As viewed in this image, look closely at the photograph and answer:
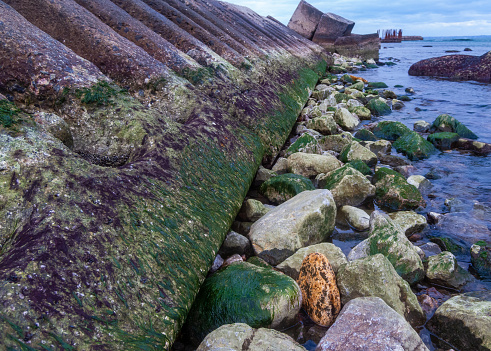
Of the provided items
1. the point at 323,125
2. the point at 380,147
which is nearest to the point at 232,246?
the point at 380,147

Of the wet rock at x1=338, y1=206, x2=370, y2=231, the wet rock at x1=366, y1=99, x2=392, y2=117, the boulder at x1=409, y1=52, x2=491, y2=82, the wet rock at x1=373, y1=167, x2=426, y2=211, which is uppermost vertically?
the boulder at x1=409, y1=52, x2=491, y2=82

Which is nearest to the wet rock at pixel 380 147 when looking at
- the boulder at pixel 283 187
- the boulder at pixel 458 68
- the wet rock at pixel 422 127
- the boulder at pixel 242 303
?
the wet rock at pixel 422 127

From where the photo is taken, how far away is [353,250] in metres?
2.99

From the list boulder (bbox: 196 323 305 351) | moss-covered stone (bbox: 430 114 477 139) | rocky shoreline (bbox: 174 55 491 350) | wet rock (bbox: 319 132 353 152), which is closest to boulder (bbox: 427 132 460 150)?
moss-covered stone (bbox: 430 114 477 139)

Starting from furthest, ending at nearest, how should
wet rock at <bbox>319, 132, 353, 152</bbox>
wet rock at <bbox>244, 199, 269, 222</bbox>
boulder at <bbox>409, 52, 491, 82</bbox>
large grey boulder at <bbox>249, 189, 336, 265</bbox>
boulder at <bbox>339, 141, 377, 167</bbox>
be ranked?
boulder at <bbox>409, 52, 491, 82</bbox> → wet rock at <bbox>319, 132, 353, 152</bbox> → boulder at <bbox>339, 141, 377, 167</bbox> → wet rock at <bbox>244, 199, 269, 222</bbox> → large grey boulder at <bbox>249, 189, 336, 265</bbox>

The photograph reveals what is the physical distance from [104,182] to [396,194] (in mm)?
3239

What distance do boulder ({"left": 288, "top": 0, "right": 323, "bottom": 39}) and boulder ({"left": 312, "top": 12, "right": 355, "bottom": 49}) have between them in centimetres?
32

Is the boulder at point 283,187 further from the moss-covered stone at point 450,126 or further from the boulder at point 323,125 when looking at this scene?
the moss-covered stone at point 450,126

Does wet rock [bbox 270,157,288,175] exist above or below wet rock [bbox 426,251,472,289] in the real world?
below

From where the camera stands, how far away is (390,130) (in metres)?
6.82

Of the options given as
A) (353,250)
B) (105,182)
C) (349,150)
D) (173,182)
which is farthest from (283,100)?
(105,182)

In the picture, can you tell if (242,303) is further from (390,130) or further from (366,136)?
(390,130)

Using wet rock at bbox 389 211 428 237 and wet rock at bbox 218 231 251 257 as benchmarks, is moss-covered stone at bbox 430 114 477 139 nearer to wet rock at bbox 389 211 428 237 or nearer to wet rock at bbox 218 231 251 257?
wet rock at bbox 389 211 428 237

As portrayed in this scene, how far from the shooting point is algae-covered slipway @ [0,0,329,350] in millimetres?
1533
